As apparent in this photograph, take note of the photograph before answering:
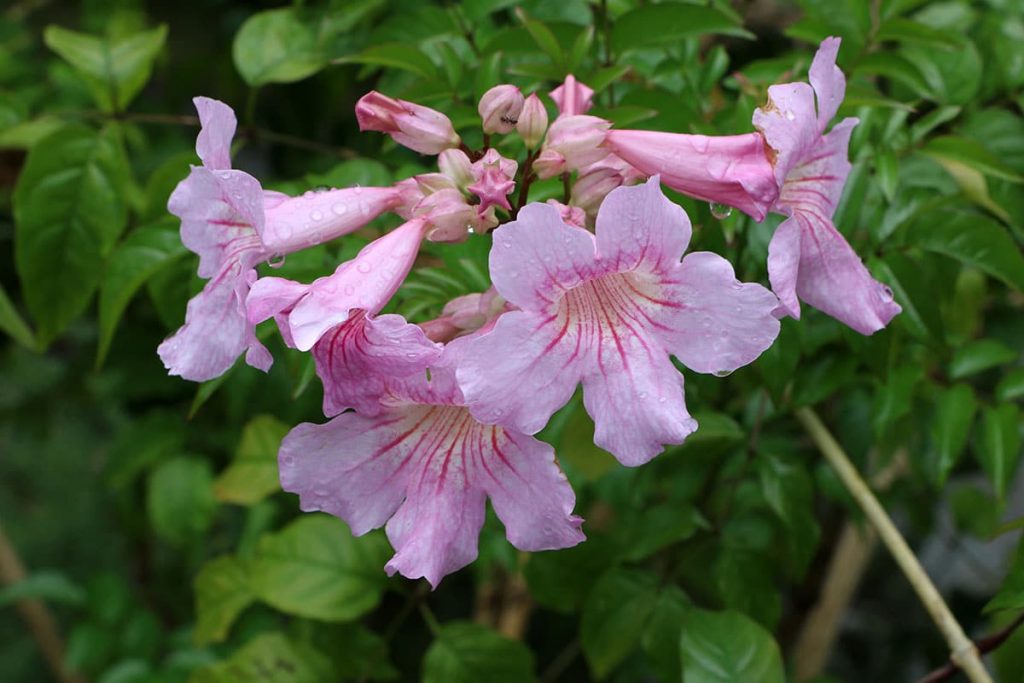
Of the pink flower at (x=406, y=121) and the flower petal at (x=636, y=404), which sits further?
the pink flower at (x=406, y=121)

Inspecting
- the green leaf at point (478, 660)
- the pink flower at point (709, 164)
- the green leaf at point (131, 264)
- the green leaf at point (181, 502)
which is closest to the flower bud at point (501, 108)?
the pink flower at point (709, 164)

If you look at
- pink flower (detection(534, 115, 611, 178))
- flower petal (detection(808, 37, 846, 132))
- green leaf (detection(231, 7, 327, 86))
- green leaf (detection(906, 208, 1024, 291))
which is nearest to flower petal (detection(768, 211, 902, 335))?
flower petal (detection(808, 37, 846, 132))

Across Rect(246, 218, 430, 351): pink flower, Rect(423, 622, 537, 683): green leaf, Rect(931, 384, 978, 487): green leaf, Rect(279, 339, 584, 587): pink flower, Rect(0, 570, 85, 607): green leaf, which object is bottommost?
Rect(0, 570, 85, 607): green leaf

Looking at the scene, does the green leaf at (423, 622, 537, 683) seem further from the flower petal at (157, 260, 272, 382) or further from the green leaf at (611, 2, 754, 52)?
the green leaf at (611, 2, 754, 52)

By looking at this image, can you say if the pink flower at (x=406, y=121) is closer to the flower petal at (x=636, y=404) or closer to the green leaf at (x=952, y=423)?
the flower petal at (x=636, y=404)

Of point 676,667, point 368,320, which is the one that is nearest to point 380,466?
point 368,320
